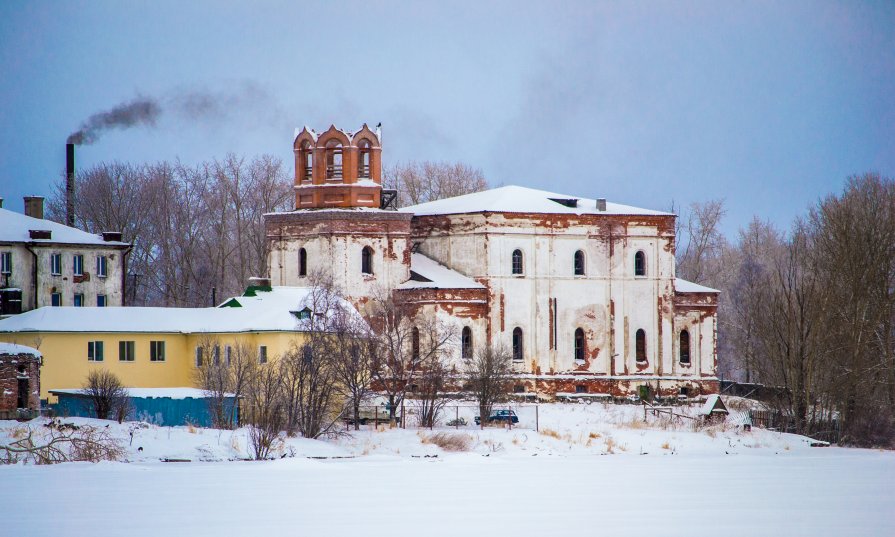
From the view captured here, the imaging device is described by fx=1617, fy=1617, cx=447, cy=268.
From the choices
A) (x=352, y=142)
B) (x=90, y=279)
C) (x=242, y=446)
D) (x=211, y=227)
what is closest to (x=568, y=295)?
(x=352, y=142)

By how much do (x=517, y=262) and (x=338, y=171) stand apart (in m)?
8.00

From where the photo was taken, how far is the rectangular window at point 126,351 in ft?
179

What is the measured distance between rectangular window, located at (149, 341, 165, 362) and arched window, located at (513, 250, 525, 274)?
1556 centimetres

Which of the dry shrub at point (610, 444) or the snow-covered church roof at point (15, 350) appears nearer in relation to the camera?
the snow-covered church roof at point (15, 350)

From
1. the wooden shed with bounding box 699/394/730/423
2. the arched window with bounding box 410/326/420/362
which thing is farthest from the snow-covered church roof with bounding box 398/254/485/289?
the wooden shed with bounding box 699/394/730/423

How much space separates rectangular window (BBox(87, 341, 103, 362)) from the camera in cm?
5397

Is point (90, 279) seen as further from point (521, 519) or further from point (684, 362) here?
point (521, 519)

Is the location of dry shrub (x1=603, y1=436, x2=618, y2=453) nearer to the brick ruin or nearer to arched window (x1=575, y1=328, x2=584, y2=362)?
arched window (x1=575, y1=328, x2=584, y2=362)

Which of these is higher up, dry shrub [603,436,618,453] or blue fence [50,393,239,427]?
blue fence [50,393,239,427]

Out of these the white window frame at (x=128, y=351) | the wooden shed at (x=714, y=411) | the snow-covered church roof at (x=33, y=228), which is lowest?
the wooden shed at (x=714, y=411)

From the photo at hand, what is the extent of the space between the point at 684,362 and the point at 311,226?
16.6 m

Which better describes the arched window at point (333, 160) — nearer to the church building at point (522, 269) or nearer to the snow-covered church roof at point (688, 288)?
the church building at point (522, 269)

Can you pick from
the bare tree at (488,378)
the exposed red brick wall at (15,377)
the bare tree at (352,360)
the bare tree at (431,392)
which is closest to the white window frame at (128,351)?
the exposed red brick wall at (15,377)

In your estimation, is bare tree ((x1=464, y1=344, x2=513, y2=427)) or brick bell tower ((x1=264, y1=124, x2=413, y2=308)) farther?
brick bell tower ((x1=264, y1=124, x2=413, y2=308))
